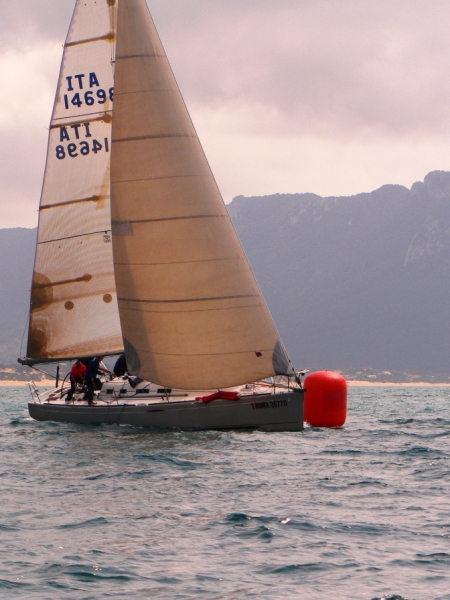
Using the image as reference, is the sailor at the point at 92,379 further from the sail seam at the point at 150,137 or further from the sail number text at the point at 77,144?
the sail seam at the point at 150,137

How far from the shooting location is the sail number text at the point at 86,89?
29344 millimetres

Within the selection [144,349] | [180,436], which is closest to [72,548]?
[180,436]

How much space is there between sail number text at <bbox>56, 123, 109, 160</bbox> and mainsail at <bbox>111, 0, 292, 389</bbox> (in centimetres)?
369

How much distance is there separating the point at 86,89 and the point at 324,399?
38.8 ft

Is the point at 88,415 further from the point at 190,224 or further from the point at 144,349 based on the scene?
the point at 190,224

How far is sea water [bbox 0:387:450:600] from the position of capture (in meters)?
11.3

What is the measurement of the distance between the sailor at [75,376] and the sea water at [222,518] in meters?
4.30

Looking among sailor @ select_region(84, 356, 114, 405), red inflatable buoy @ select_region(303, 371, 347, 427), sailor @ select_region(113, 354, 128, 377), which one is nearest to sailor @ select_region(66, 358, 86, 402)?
sailor @ select_region(84, 356, 114, 405)

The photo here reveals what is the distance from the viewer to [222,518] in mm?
14500

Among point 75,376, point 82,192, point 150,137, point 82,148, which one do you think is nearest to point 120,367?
point 75,376

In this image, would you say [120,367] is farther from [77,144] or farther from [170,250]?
[77,144]

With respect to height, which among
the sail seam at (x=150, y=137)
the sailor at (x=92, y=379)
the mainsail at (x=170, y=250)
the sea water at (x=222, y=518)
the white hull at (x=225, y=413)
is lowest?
the sea water at (x=222, y=518)

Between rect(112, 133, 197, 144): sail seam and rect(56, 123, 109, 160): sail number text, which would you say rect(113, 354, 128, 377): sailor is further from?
rect(112, 133, 197, 144): sail seam

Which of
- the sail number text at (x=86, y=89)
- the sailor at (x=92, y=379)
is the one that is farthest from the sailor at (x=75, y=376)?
the sail number text at (x=86, y=89)
